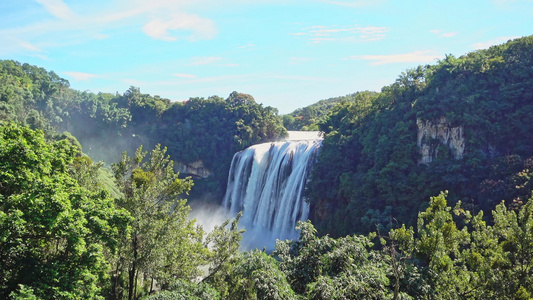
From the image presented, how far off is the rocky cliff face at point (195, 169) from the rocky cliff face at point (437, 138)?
1176 inches

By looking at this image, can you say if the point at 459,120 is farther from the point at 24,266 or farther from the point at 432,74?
the point at 24,266

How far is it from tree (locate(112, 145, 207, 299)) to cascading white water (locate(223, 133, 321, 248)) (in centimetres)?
1839

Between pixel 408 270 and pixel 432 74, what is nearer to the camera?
pixel 408 270

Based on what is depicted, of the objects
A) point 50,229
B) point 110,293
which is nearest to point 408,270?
point 50,229

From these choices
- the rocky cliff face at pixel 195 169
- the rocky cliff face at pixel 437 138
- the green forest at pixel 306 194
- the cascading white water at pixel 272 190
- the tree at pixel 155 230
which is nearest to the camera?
the green forest at pixel 306 194

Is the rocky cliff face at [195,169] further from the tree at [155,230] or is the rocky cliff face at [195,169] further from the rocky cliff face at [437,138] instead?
the tree at [155,230]

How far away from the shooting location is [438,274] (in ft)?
28.9

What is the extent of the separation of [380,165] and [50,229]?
23458mm

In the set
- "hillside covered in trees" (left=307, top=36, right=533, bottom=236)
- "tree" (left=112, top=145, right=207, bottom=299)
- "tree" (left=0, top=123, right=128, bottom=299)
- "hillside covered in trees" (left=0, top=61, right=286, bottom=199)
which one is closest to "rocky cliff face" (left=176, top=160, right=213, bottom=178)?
"hillside covered in trees" (left=0, top=61, right=286, bottom=199)

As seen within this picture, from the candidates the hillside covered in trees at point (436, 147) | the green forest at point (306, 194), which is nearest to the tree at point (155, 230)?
the green forest at point (306, 194)

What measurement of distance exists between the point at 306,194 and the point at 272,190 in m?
4.93

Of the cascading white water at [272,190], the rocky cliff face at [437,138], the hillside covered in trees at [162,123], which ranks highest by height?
the hillside covered in trees at [162,123]

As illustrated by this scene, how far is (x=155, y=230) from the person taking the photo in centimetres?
1096

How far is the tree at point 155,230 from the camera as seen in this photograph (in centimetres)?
1083
